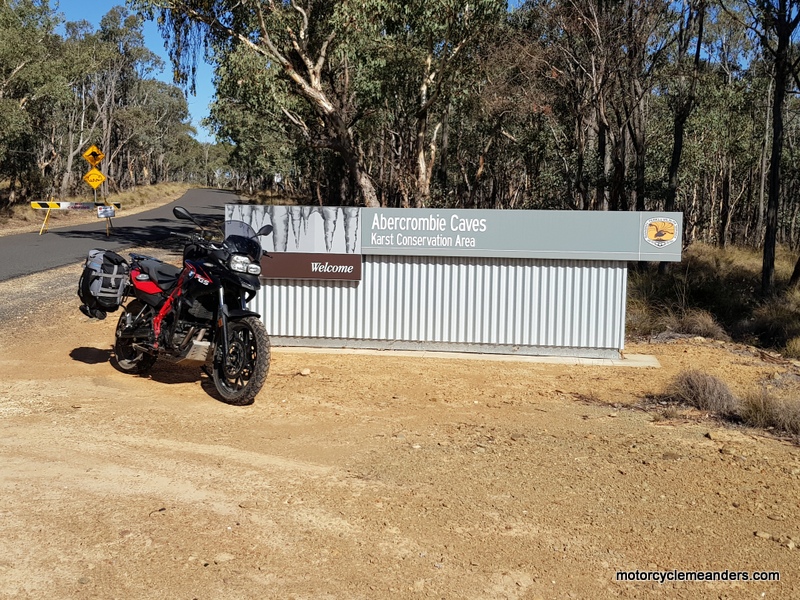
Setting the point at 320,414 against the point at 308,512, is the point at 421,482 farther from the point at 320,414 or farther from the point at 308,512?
the point at 320,414

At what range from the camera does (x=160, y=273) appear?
25.7 ft

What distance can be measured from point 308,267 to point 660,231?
14.7 feet

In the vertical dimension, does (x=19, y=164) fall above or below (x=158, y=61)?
below

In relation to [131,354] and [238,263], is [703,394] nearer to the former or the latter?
[238,263]

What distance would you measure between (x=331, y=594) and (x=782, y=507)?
292 centimetres

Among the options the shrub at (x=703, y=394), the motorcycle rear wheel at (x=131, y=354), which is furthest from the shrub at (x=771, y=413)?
the motorcycle rear wheel at (x=131, y=354)

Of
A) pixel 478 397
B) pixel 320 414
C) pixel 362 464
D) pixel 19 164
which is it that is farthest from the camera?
pixel 19 164

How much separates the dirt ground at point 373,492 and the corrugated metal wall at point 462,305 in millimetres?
1994

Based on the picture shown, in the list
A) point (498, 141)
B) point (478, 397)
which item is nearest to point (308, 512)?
point (478, 397)

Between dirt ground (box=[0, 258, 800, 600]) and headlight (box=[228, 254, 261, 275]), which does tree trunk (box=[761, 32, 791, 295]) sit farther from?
headlight (box=[228, 254, 261, 275])

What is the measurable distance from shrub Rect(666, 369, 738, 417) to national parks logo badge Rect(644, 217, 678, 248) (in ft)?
8.63

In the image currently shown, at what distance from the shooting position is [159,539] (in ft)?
13.9

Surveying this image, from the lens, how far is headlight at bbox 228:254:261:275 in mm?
6871

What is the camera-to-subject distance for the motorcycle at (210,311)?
22.8 feet
